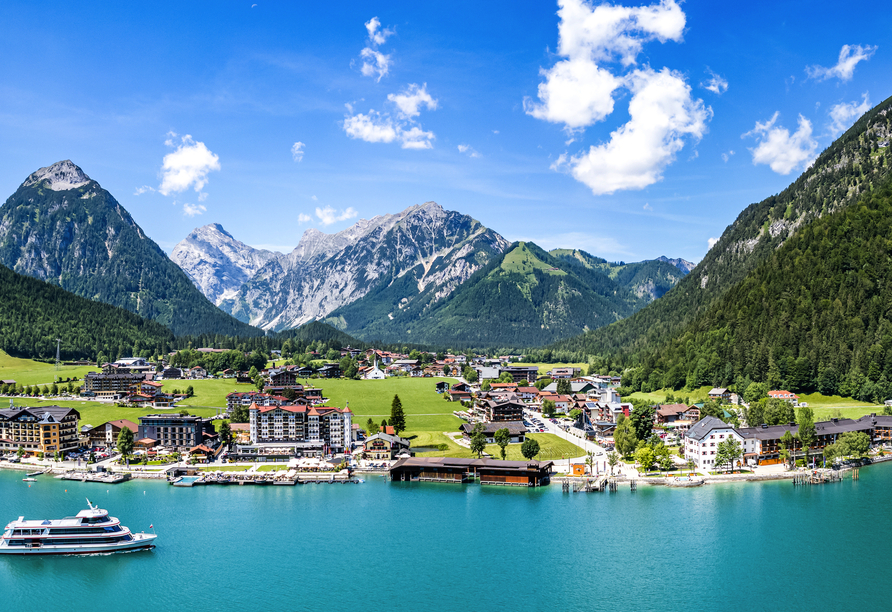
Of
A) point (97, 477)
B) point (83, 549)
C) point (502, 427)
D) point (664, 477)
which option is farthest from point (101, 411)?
point (664, 477)

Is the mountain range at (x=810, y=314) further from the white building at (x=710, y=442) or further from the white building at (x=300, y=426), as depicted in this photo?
the white building at (x=300, y=426)

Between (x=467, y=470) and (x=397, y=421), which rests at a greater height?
(x=397, y=421)

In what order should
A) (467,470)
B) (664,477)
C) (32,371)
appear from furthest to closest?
(32,371)
(467,470)
(664,477)

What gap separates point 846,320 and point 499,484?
90552 millimetres

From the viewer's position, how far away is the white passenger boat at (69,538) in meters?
63.3

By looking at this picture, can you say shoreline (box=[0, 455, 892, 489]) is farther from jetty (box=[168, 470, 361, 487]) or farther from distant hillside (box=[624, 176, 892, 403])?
distant hillside (box=[624, 176, 892, 403])

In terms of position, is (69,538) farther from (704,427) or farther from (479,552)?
(704,427)

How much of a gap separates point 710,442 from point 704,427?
2.90 meters

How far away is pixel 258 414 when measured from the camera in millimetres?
104312

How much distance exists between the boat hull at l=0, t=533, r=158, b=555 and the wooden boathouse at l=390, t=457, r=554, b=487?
33.8 metres

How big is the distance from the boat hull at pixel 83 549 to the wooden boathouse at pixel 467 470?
33.8 metres

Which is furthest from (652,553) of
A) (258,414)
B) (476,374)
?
(476,374)

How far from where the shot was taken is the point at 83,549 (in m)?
63.5

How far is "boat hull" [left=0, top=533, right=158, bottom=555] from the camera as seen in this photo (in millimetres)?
63094
